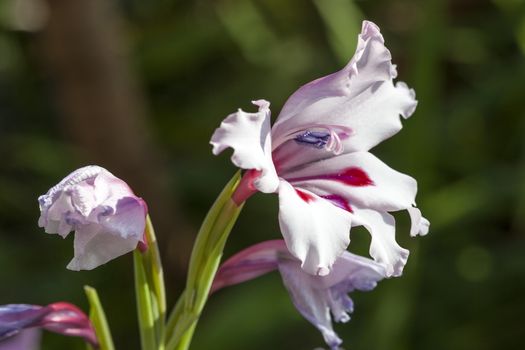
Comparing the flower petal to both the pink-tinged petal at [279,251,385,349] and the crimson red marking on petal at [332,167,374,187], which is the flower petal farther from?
the crimson red marking on petal at [332,167,374,187]

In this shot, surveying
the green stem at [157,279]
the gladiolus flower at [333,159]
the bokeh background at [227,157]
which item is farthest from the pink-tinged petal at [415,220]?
the bokeh background at [227,157]

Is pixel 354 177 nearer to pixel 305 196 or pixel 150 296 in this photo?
pixel 305 196

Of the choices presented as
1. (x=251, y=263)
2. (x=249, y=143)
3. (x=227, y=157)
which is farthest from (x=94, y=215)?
(x=227, y=157)

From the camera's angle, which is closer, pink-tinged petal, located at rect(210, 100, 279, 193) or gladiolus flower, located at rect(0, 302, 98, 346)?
pink-tinged petal, located at rect(210, 100, 279, 193)

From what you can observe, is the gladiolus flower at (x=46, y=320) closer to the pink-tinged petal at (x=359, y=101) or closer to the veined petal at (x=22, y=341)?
the veined petal at (x=22, y=341)

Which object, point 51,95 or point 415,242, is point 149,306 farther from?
point 51,95

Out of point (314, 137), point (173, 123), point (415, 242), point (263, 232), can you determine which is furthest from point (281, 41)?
point (314, 137)

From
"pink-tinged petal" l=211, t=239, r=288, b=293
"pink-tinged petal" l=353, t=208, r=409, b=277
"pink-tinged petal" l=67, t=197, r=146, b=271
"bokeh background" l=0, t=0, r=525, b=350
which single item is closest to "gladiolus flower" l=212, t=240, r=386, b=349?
"pink-tinged petal" l=211, t=239, r=288, b=293
